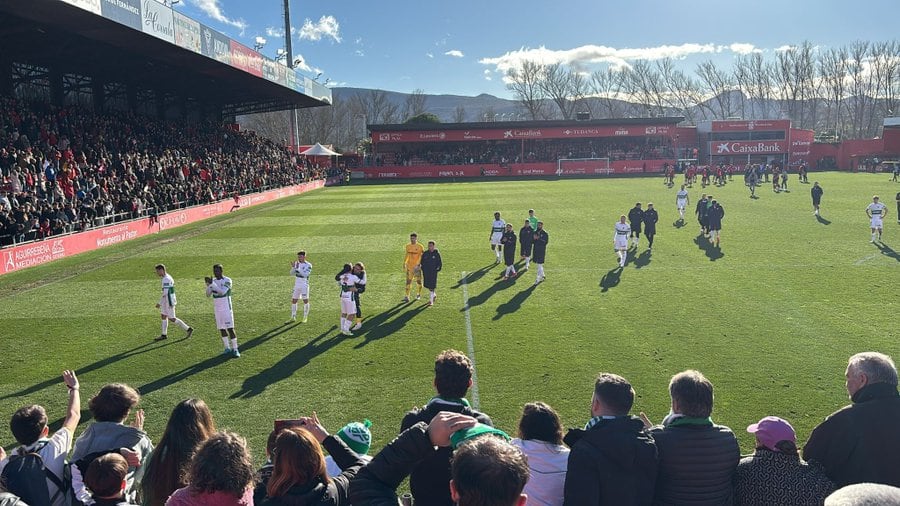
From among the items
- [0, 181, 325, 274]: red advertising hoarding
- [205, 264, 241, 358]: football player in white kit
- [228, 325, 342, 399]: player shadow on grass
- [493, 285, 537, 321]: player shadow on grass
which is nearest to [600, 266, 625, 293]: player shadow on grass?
[493, 285, 537, 321]: player shadow on grass

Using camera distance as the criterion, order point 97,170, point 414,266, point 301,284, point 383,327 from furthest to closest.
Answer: point 97,170 → point 414,266 → point 301,284 → point 383,327

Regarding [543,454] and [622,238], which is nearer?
[543,454]

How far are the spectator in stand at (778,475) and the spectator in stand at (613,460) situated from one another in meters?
0.69

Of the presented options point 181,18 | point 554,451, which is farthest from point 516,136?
point 554,451

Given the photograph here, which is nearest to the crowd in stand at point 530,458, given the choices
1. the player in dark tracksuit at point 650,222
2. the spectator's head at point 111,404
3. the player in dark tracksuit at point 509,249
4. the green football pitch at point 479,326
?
the spectator's head at point 111,404

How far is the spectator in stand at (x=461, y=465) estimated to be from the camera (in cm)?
240

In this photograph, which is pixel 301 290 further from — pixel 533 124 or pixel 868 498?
pixel 533 124

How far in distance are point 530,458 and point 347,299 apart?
9.03 m

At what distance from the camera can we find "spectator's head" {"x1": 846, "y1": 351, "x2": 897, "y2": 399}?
4047 mm

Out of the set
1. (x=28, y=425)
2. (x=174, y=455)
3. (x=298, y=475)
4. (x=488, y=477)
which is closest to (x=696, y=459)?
(x=488, y=477)

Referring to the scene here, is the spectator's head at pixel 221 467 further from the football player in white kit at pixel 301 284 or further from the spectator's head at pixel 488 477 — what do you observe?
the football player in white kit at pixel 301 284

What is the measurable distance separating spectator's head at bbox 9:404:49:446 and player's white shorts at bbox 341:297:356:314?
7.83 meters

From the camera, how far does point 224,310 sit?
11188mm

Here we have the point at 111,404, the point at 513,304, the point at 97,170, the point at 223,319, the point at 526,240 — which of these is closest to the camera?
the point at 111,404
